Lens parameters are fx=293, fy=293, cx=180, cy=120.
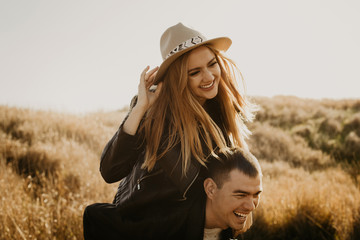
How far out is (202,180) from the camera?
8.54ft

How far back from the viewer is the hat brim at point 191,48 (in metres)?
2.58

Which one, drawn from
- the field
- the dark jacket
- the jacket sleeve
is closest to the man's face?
the dark jacket

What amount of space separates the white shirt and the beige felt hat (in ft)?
4.67

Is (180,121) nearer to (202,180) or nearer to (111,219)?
(202,180)

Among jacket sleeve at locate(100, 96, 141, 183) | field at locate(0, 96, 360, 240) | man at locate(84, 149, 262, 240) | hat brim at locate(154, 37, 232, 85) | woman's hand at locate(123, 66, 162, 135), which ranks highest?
hat brim at locate(154, 37, 232, 85)

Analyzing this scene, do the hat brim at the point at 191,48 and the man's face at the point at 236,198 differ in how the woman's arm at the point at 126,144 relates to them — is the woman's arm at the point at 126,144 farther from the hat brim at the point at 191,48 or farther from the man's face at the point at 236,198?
the man's face at the point at 236,198

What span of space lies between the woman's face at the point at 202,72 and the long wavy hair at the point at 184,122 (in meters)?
0.06

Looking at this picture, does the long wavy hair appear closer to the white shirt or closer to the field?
the white shirt

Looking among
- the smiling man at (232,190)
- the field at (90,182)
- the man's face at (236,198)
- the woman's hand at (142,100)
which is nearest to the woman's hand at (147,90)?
→ the woman's hand at (142,100)

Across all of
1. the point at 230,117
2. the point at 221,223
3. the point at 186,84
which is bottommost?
the point at 221,223

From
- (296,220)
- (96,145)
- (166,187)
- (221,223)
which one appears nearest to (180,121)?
(166,187)

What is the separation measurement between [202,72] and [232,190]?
1.10 meters

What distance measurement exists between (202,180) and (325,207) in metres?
2.44

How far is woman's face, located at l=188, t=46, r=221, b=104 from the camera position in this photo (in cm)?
269
